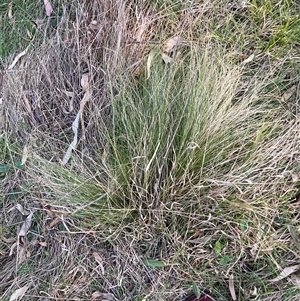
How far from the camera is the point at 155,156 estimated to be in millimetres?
1609

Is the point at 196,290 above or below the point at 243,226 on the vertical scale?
below

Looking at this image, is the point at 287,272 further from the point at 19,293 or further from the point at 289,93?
the point at 19,293

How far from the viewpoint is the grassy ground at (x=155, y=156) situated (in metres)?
1.62

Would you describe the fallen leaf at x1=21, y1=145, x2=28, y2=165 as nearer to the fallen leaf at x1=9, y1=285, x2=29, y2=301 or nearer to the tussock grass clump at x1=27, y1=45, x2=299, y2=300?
the tussock grass clump at x1=27, y1=45, x2=299, y2=300

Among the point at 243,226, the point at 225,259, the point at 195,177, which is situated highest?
the point at 195,177

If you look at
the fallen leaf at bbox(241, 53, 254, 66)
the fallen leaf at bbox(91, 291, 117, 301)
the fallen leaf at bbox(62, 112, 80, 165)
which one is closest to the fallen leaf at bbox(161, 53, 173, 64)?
the fallen leaf at bbox(241, 53, 254, 66)

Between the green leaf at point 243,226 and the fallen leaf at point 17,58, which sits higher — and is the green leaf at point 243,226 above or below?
below

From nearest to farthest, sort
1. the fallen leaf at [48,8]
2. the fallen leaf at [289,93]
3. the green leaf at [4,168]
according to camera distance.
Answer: the fallen leaf at [289,93], the green leaf at [4,168], the fallen leaf at [48,8]

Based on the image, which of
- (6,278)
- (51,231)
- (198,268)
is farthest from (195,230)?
(6,278)

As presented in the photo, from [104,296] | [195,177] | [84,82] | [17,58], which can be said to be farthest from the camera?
[17,58]

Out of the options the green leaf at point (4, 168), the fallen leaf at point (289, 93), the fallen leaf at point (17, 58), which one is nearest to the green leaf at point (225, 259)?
the fallen leaf at point (289, 93)

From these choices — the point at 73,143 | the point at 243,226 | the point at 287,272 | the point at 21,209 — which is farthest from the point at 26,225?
the point at 287,272

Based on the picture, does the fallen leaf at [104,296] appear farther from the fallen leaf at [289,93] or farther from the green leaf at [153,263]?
the fallen leaf at [289,93]

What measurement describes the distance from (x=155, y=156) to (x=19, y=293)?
763mm
